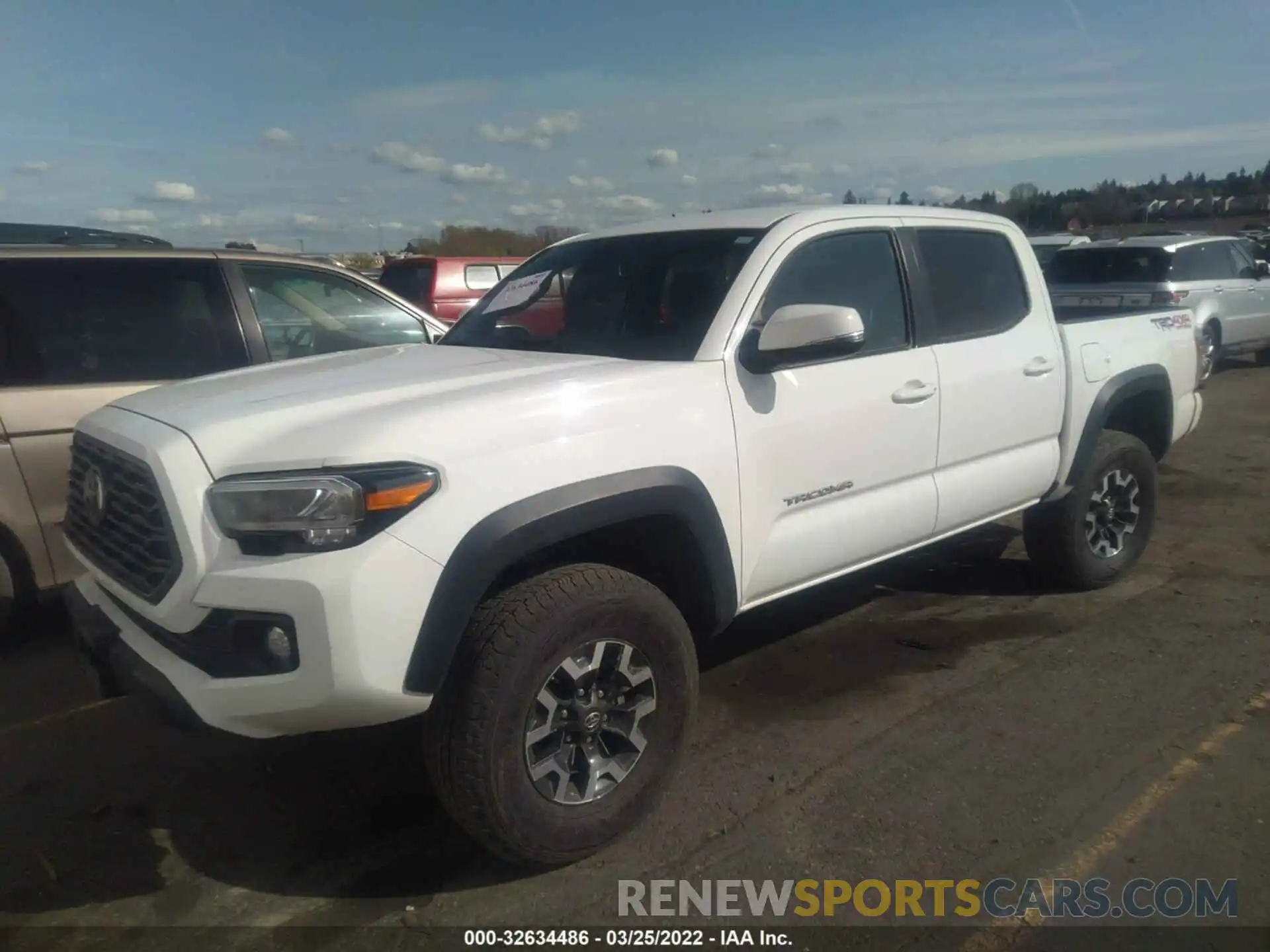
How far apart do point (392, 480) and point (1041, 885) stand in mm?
2152

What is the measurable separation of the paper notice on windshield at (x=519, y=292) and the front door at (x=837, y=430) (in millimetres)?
1157

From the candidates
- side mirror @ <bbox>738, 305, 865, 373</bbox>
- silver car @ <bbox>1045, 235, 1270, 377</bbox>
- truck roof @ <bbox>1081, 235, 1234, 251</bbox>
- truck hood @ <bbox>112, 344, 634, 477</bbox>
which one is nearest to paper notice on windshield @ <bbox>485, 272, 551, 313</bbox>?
truck hood @ <bbox>112, 344, 634, 477</bbox>

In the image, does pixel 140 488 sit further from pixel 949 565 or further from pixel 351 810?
pixel 949 565

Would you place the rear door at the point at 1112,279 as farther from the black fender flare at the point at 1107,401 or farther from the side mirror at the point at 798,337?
the side mirror at the point at 798,337

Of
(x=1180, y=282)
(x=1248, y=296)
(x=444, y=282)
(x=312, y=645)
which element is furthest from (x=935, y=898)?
(x=1248, y=296)

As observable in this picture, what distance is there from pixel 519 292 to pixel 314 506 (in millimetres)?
2088

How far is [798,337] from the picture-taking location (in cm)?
317

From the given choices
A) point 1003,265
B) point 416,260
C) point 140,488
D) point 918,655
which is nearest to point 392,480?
point 140,488

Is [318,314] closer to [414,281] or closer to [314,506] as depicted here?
[314,506]

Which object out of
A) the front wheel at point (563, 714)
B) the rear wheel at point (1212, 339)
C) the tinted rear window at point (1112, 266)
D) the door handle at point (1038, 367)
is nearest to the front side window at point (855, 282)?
the door handle at point (1038, 367)

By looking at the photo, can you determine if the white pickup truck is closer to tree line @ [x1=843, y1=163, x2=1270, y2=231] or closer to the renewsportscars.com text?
the renewsportscars.com text

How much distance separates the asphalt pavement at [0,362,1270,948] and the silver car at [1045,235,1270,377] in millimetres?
8209

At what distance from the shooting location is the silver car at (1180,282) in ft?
39.3

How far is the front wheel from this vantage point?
103 inches
